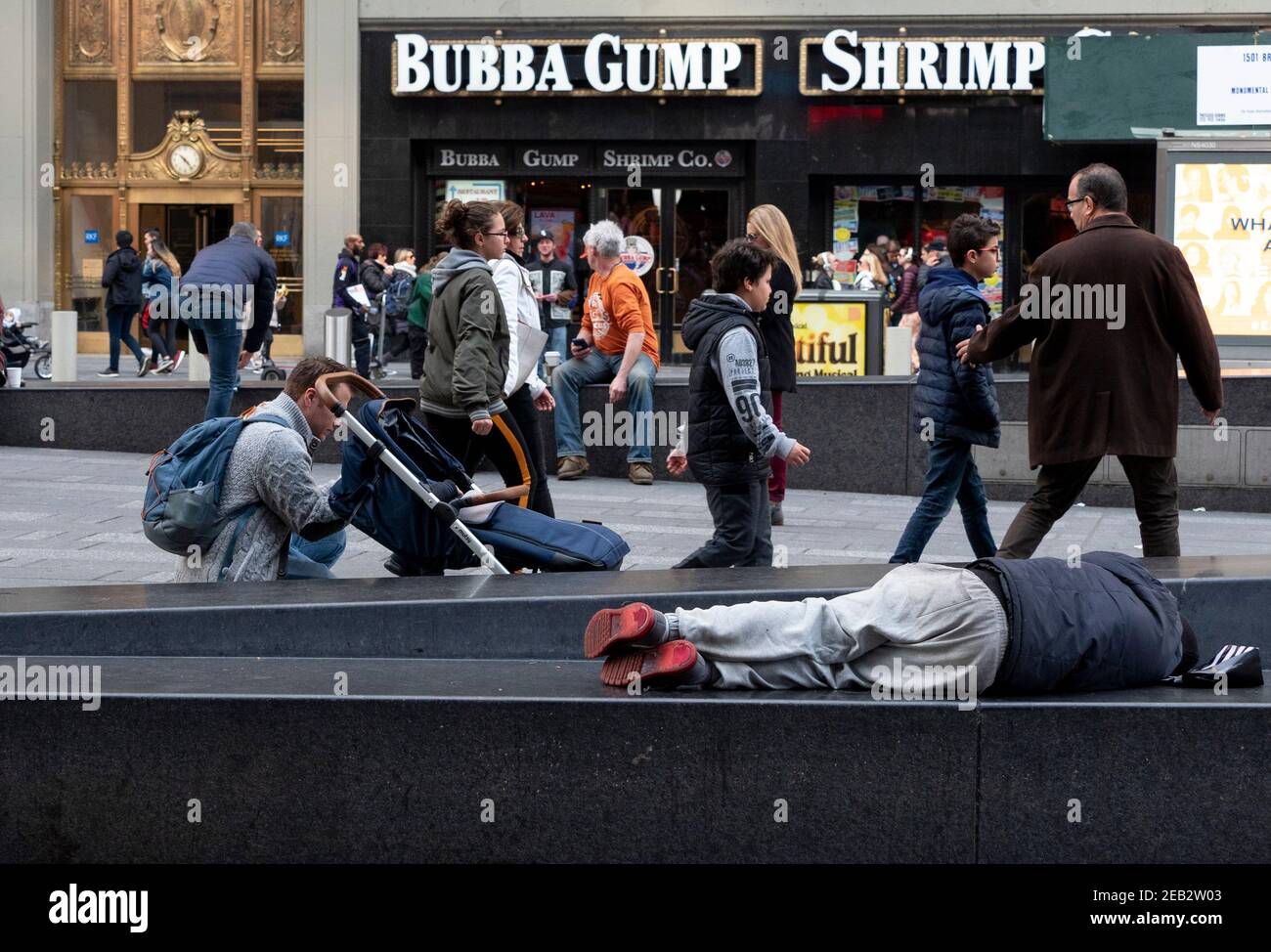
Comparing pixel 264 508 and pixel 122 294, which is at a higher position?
pixel 122 294

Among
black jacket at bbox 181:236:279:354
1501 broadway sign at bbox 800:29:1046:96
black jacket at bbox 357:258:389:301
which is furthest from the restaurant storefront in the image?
black jacket at bbox 181:236:279:354

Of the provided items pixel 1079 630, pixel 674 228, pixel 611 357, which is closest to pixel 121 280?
pixel 674 228

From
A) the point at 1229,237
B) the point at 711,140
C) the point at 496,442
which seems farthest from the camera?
the point at 711,140

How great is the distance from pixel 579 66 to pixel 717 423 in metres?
18.0

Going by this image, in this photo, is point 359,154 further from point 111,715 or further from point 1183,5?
point 111,715

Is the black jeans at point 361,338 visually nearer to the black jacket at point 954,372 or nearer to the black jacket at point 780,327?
the black jacket at point 780,327

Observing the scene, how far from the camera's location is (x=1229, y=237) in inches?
A: 495

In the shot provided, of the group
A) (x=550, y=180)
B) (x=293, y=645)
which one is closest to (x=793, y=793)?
(x=293, y=645)

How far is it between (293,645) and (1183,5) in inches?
840

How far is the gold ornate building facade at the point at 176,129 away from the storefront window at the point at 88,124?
0.05 ft

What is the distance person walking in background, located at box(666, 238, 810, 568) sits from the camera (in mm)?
6504

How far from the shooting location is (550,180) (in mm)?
24359

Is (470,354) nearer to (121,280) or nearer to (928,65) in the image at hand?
(121,280)
